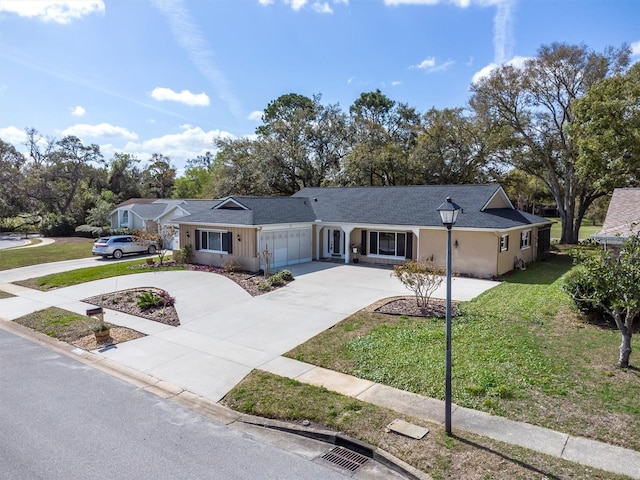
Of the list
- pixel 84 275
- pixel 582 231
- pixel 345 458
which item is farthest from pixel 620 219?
pixel 582 231

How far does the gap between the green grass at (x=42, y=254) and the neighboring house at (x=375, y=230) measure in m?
9.31

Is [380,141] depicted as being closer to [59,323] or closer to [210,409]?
[59,323]

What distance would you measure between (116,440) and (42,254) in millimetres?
Answer: 26905

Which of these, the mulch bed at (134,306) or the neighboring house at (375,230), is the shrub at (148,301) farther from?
the neighboring house at (375,230)

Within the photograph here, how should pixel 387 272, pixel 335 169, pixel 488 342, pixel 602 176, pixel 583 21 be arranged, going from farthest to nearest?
pixel 335 169
pixel 602 176
pixel 387 272
pixel 583 21
pixel 488 342

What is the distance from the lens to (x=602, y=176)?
2577 cm

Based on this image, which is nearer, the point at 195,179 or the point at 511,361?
the point at 511,361

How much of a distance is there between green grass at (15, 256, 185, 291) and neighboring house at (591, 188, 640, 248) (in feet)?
60.8

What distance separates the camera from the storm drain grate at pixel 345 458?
19.2 feet

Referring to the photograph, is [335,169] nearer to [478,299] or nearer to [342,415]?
[478,299]

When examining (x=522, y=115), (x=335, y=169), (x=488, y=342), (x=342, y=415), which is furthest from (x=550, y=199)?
(x=342, y=415)

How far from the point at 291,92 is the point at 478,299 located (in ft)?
132

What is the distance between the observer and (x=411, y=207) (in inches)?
886

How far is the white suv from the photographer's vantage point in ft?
87.6
